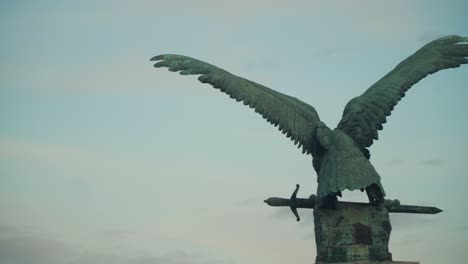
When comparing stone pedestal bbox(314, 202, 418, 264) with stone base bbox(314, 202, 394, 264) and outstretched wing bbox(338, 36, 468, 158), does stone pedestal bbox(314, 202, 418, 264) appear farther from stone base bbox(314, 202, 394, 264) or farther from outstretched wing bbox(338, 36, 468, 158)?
outstretched wing bbox(338, 36, 468, 158)

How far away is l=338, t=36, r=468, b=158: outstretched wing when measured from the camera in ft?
83.9

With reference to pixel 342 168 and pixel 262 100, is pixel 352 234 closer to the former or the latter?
pixel 342 168

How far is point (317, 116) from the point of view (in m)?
25.8

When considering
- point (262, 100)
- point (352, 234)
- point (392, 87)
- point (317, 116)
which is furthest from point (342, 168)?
point (392, 87)

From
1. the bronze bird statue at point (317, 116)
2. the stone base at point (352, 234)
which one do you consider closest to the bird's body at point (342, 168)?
the bronze bird statue at point (317, 116)

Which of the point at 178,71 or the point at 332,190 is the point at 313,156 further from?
the point at 178,71

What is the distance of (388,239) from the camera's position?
24.2 metres

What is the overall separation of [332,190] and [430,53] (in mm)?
5867

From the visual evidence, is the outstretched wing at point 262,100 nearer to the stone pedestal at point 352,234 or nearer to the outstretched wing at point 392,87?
the outstretched wing at point 392,87

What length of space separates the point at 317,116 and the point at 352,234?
3280 mm

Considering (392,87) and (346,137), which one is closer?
(346,137)

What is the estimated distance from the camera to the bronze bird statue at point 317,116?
24.3 metres

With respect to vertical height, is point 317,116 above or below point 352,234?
above

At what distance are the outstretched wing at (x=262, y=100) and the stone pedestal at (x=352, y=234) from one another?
76.8 inches
